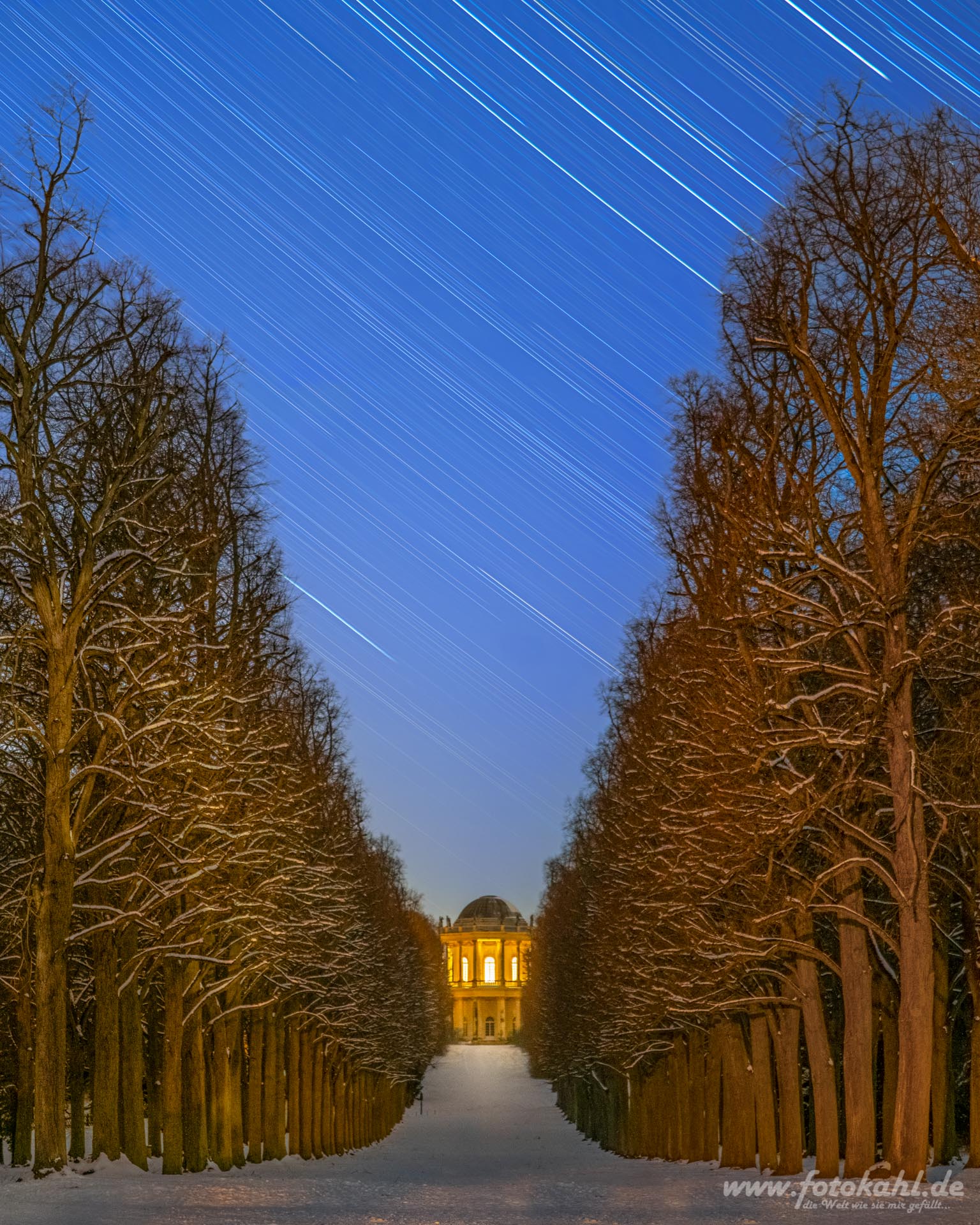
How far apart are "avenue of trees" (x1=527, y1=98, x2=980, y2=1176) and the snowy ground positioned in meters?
2.26

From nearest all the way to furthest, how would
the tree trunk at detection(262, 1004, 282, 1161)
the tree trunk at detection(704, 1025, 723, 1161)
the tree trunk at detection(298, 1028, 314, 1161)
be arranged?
the tree trunk at detection(704, 1025, 723, 1161) → the tree trunk at detection(262, 1004, 282, 1161) → the tree trunk at detection(298, 1028, 314, 1161)

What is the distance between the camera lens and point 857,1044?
73.8 feet

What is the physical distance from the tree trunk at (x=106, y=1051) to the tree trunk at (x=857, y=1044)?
10.8 metres

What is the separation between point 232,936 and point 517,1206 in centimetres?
1194

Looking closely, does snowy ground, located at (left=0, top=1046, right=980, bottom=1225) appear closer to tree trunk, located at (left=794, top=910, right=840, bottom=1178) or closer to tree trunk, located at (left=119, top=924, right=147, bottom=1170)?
tree trunk, located at (left=119, top=924, right=147, bottom=1170)

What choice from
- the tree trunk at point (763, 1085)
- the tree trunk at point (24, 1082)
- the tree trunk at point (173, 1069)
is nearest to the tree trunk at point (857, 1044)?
the tree trunk at point (763, 1085)

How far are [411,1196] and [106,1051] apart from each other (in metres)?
5.33

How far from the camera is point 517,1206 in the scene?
21406mm

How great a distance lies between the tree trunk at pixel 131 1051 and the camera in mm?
24562

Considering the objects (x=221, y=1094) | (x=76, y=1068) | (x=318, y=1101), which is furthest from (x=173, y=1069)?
(x=318, y=1101)

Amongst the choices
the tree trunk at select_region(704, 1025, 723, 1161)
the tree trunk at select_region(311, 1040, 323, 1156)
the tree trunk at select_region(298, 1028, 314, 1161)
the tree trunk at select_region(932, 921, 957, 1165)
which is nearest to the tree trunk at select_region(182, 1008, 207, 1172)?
the tree trunk at select_region(704, 1025, 723, 1161)

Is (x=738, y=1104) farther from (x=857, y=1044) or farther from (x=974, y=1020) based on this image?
(x=857, y=1044)

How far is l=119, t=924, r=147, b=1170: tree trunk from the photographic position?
24.6 m

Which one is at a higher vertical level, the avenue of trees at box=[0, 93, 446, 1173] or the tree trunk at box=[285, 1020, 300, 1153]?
the avenue of trees at box=[0, 93, 446, 1173]
